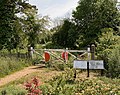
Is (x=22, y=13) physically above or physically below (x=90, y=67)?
above

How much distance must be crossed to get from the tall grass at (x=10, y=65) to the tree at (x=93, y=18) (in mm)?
15796

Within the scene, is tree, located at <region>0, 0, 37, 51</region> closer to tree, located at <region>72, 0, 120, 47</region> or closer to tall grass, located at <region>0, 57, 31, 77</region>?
tall grass, located at <region>0, 57, 31, 77</region>

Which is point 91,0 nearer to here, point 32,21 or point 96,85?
point 32,21

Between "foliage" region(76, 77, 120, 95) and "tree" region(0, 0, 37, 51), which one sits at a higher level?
"tree" region(0, 0, 37, 51)

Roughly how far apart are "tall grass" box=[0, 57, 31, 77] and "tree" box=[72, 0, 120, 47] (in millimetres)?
15796

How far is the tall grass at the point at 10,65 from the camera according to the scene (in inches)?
624

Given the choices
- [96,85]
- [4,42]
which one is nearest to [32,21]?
[4,42]

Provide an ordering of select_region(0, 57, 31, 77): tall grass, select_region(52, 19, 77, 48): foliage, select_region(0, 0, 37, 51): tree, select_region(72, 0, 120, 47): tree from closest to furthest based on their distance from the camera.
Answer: select_region(0, 57, 31, 77): tall grass < select_region(0, 0, 37, 51): tree < select_region(72, 0, 120, 47): tree < select_region(52, 19, 77, 48): foliage

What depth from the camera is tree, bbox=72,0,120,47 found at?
1359 inches

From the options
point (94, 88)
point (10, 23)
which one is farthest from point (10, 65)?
point (10, 23)

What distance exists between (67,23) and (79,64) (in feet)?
88.3

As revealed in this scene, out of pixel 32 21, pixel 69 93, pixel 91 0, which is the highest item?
pixel 91 0

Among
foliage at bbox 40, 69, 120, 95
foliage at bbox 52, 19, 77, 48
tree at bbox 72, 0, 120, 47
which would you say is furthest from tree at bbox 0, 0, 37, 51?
foliage at bbox 40, 69, 120, 95

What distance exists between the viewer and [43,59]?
64.1 ft
